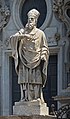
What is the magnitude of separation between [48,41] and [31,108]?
926 cm

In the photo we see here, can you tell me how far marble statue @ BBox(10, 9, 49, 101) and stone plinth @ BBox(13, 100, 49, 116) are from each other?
14 centimetres

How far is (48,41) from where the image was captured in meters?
21.1

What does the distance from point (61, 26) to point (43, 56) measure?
918 cm

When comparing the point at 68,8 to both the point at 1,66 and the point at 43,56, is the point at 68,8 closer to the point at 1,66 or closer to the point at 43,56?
the point at 1,66

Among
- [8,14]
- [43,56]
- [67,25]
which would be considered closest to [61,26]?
[67,25]

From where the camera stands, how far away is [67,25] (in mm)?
20969

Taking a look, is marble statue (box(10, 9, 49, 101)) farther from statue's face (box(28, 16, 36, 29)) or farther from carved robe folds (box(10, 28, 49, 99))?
statue's face (box(28, 16, 36, 29))

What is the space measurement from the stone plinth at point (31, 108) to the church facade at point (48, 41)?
852 centimetres

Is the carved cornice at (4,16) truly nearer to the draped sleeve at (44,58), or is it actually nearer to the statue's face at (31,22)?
the statue's face at (31,22)

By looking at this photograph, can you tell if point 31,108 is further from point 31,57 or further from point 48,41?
point 48,41

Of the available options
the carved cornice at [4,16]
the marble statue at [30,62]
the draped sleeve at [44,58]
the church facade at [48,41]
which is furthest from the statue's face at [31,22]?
the carved cornice at [4,16]

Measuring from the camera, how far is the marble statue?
479 inches

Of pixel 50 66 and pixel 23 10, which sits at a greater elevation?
pixel 23 10

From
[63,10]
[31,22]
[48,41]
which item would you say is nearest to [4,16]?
[48,41]
